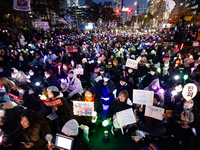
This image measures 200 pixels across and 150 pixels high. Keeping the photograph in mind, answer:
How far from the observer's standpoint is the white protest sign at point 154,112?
3.49 metres

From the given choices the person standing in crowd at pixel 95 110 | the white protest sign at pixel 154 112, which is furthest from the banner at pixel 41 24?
the white protest sign at pixel 154 112

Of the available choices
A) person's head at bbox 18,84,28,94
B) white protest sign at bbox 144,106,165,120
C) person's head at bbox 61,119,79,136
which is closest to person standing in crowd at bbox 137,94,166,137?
white protest sign at bbox 144,106,165,120

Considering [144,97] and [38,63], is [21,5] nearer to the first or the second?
[38,63]

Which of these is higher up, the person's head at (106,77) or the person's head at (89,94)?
the person's head at (106,77)

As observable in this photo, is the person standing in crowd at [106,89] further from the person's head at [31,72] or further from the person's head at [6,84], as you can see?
the person's head at [6,84]

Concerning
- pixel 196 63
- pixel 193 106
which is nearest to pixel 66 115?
pixel 193 106

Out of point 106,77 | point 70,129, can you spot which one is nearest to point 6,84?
point 70,129

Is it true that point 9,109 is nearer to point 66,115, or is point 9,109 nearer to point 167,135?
point 66,115

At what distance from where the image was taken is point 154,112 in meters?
3.57

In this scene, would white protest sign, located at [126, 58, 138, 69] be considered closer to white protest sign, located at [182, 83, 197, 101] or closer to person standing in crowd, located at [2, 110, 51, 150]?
white protest sign, located at [182, 83, 197, 101]

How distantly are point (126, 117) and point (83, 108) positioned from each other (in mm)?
1384

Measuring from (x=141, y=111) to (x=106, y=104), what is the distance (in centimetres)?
209

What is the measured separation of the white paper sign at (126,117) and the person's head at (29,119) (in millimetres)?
2338

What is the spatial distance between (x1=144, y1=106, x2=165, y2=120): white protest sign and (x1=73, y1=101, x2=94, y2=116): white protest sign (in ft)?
5.82
